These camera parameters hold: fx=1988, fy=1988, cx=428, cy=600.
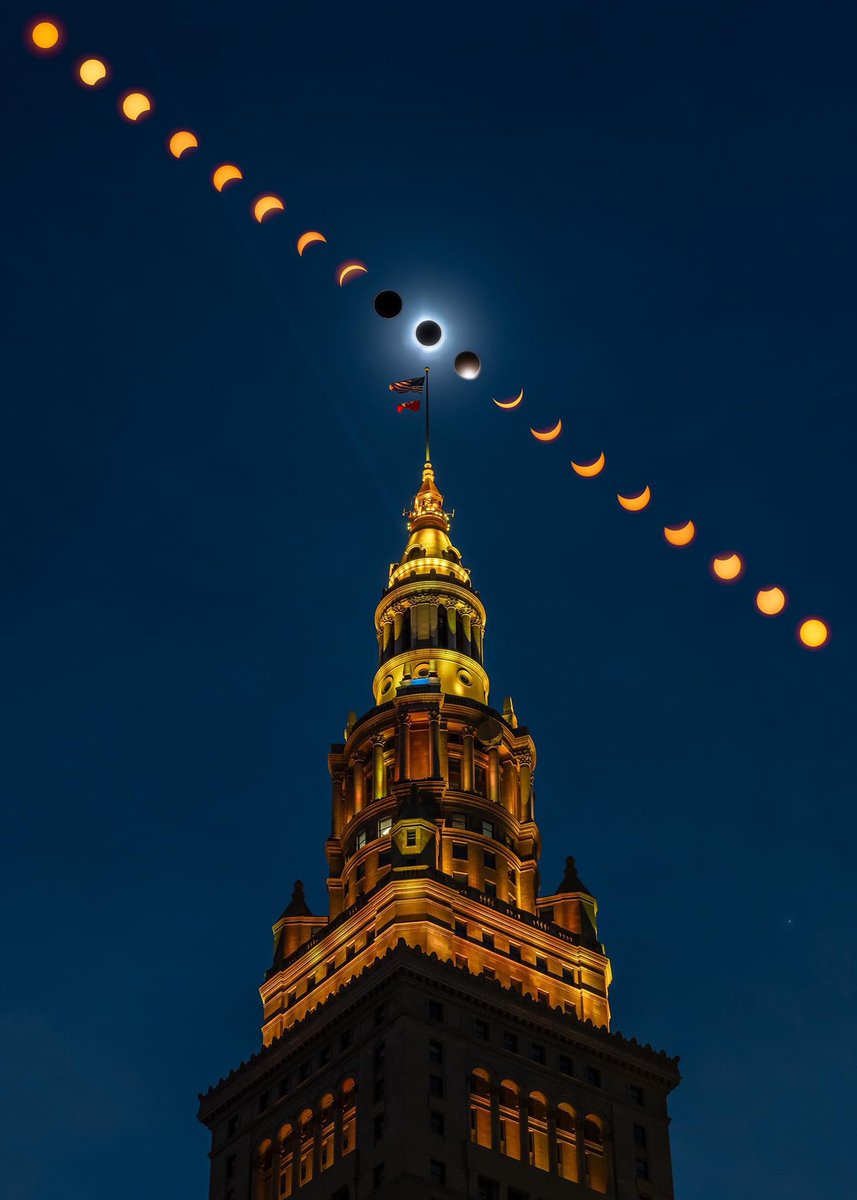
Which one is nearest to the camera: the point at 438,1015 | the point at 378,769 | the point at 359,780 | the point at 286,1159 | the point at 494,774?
the point at 438,1015

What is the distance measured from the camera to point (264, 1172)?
13638 cm

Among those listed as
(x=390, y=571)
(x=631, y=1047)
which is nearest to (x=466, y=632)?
(x=390, y=571)

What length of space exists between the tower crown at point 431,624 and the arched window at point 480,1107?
40.7m

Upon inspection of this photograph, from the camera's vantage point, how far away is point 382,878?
479 feet

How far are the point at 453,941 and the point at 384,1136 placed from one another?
1892 cm

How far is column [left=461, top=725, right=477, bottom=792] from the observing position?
158 m

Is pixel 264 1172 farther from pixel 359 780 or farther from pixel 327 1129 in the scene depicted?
pixel 359 780

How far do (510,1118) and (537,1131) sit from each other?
2.09 meters

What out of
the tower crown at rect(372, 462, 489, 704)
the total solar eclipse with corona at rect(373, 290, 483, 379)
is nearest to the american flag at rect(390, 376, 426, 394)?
the tower crown at rect(372, 462, 489, 704)

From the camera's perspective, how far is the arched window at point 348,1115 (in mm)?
128875

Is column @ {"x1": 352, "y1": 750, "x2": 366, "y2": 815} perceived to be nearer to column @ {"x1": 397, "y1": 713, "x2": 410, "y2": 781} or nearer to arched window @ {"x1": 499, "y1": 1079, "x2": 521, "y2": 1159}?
column @ {"x1": 397, "y1": 713, "x2": 410, "y2": 781}

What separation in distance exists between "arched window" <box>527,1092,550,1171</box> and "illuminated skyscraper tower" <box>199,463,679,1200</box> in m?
0.15

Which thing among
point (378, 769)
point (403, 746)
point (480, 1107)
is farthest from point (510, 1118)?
point (403, 746)

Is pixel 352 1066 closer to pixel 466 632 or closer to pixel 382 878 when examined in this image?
pixel 382 878
